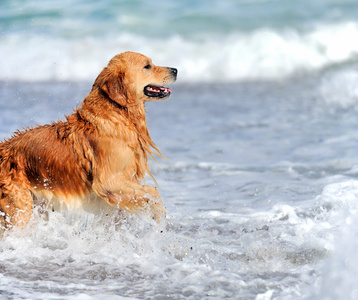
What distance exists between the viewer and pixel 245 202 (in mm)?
6262

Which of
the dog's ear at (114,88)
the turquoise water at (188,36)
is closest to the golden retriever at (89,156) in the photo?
the dog's ear at (114,88)

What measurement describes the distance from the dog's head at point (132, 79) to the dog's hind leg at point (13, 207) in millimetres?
1152

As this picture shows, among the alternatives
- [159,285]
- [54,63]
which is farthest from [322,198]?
[54,63]

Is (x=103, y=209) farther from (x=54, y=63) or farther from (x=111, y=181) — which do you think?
(x=54, y=63)

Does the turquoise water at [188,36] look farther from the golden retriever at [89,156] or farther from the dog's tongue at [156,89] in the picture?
the golden retriever at [89,156]

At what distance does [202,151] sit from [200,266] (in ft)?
14.3

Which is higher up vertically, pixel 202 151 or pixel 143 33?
pixel 143 33

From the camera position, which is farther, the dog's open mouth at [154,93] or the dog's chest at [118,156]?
the dog's open mouth at [154,93]

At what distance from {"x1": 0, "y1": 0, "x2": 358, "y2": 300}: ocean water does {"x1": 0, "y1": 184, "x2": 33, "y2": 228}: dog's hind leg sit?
0.09m

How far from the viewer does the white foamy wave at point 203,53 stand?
57.1ft

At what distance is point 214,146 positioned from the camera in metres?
8.91

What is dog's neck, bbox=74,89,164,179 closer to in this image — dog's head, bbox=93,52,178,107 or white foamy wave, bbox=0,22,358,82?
dog's head, bbox=93,52,178,107

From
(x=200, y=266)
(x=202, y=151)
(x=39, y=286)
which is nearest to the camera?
(x=39, y=286)

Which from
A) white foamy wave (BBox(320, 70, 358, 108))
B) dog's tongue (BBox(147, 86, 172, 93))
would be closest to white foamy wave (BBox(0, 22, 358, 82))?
white foamy wave (BBox(320, 70, 358, 108))
